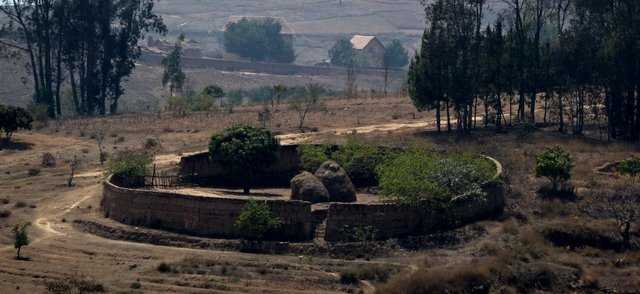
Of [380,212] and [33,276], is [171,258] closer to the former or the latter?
[33,276]

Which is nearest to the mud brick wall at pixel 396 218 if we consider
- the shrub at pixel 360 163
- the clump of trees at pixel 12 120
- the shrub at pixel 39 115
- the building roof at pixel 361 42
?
the shrub at pixel 360 163

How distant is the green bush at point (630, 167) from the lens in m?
45.4

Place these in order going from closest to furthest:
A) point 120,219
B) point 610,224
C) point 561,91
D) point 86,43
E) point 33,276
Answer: point 33,276
point 610,224
point 120,219
point 561,91
point 86,43

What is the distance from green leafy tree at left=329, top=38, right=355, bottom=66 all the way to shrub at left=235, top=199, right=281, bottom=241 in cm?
11628

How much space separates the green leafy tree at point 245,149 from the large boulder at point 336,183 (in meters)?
3.63

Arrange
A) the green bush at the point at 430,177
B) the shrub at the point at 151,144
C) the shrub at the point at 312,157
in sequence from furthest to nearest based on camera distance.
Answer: the shrub at the point at 151,144 → the shrub at the point at 312,157 → the green bush at the point at 430,177

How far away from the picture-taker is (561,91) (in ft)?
187

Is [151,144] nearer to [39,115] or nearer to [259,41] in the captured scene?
[39,115]

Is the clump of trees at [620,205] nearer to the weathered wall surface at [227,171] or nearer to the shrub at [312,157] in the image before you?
the shrub at [312,157]

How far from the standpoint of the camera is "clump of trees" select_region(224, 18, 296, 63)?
153 meters

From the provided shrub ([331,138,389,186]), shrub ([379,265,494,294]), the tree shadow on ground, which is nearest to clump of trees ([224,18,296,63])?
the tree shadow on ground

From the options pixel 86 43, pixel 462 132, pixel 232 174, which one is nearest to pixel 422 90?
pixel 462 132

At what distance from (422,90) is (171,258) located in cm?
2567

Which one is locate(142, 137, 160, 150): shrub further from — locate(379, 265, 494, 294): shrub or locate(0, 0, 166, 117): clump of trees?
locate(379, 265, 494, 294): shrub
